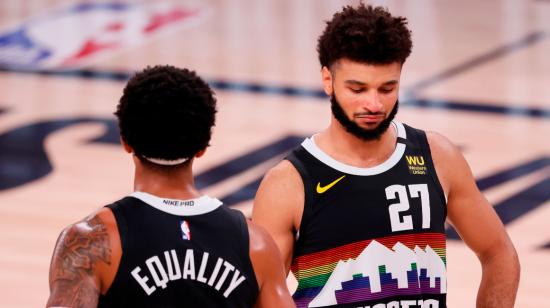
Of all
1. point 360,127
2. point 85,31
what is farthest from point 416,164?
point 85,31

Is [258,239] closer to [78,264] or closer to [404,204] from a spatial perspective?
[78,264]

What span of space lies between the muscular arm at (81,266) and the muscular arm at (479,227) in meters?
1.42

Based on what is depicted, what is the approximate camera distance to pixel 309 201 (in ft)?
13.0

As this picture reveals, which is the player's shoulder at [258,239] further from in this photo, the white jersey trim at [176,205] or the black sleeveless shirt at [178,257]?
the white jersey trim at [176,205]

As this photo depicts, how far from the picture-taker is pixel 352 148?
407cm

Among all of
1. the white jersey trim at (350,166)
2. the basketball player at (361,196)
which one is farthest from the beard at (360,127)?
the white jersey trim at (350,166)

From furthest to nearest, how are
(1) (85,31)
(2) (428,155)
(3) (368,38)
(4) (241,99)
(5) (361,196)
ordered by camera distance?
(1) (85,31) → (4) (241,99) → (2) (428,155) → (5) (361,196) → (3) (368,38)

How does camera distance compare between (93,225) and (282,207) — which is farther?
(282,207)

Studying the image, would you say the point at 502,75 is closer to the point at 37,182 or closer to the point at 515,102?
the point at 515,102

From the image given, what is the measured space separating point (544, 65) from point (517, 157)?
2.68 m

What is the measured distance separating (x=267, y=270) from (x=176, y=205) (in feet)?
0.94

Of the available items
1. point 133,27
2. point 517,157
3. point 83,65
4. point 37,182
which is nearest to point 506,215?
point 517,157

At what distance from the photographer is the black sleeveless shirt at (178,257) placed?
3096mm

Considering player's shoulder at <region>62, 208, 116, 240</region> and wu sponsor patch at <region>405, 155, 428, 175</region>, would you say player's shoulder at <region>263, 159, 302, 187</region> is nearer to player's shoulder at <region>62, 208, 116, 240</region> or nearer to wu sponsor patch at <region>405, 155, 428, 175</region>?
wu sponsor patch at <region>405, 155, 428, 175</region>
